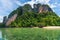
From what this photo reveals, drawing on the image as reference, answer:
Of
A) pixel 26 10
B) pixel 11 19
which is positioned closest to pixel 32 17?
pixel 26 10

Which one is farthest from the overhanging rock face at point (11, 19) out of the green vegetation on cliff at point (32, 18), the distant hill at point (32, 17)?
the green vegetation on cliff at point (32, 18)

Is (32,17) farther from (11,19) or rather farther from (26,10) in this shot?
(11,19)

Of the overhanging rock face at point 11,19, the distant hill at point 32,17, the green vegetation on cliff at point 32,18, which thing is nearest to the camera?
the green vegetation on cliff at point 32,18

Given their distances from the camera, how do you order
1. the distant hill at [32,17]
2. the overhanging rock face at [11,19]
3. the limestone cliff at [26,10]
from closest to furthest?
the distant hill at [32,17], the overhanging rock face at [11,19], the limestone cliff at [26,10]

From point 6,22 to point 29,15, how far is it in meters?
4.48

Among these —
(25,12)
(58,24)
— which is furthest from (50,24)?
(25,12)

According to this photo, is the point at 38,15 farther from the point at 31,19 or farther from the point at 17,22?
the point at 17,22

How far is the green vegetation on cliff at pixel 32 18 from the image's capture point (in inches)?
1324

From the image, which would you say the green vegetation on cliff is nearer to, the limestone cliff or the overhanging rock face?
the limestone cliff

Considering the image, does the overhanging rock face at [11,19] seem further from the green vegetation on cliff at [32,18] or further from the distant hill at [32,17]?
the green vegetation on cliff at [32,18]

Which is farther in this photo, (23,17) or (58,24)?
(23,17)

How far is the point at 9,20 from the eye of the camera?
37469mm

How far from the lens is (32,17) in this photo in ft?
120

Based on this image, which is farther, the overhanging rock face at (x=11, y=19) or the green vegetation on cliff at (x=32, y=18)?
the overhanging rock face at (x=11, y=19)
